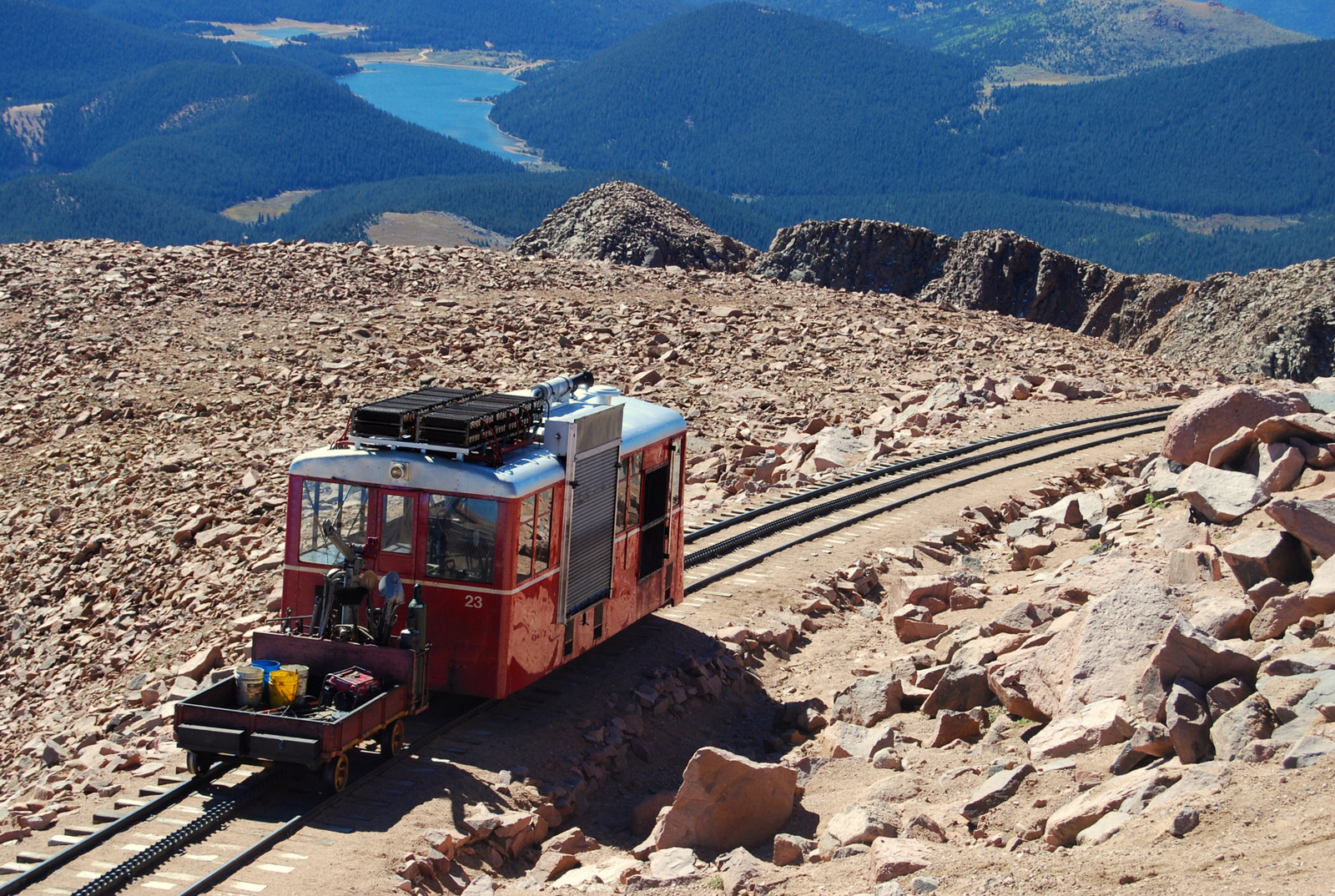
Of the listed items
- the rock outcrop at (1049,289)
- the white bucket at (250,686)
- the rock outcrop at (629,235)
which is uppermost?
the white bucket at (250,686)

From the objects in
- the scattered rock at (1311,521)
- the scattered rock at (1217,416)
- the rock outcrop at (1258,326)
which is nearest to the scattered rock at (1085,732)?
the scattered rock at (1311,521)

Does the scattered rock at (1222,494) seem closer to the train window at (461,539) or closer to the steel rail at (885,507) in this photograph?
the steel rail at (885,507)

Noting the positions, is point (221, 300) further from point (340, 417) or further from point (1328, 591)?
point (1328, 591)

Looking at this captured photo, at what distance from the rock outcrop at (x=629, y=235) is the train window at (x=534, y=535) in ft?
134

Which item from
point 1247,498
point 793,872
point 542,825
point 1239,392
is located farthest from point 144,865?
point 1239,392

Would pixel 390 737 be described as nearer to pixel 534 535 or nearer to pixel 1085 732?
pixel 534 535

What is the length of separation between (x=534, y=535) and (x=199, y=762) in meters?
3.63

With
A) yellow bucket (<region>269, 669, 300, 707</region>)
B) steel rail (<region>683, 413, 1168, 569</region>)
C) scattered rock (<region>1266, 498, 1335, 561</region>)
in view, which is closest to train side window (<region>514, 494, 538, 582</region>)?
yellow bucket (<region>269, 669, 300, 707</region>)

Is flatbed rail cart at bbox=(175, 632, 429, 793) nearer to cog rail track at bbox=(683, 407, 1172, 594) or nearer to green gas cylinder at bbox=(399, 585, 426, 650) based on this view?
green gas cylinder at bbox=(399, 585, 426, 650)

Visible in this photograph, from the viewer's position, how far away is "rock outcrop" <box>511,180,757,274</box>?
5556cm

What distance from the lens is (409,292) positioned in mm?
Result: 38406

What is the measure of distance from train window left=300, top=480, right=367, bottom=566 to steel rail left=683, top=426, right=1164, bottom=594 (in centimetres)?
709

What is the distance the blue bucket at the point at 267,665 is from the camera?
11652mm

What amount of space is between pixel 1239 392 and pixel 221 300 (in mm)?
26109
